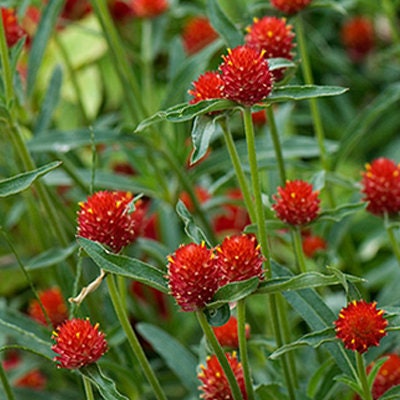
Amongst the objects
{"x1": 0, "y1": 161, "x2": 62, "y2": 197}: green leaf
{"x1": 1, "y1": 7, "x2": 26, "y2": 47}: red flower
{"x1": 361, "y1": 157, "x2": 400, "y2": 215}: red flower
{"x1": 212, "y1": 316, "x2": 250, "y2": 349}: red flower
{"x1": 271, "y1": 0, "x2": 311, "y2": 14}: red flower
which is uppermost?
{"x1": 1, "y1": 7, "x2": 26, "y2": 47}: red flower

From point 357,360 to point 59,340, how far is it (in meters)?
0.32

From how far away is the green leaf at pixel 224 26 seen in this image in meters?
1.22

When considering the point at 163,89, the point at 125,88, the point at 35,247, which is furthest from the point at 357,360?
the point at 163,89

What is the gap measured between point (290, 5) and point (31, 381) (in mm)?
776

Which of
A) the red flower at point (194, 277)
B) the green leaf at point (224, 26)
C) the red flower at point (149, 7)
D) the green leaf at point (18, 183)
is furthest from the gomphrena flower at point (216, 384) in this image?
the red flower at point (149, 7)

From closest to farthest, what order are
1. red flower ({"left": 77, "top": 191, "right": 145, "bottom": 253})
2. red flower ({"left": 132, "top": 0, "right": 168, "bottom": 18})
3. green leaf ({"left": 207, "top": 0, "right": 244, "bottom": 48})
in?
1. red flower ({"left": 77, "top": 191, "right": 145, "bottom": 253})
2. green leaf ({"left": 207, "top": 0, "right": 244, "bottom": 48})
3. red flower ({"left": 132, "top": 0, "right": 168, "bottom": 18})

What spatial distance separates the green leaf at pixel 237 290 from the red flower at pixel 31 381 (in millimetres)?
736

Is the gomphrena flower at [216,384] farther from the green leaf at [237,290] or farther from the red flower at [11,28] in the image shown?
the red flower at [11,28]

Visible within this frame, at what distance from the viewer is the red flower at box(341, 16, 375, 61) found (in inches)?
94.0

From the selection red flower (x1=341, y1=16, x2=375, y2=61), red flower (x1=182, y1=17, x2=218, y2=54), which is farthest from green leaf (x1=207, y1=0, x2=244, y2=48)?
red flower (x1=341, y1=16, x2=375, y2=61)

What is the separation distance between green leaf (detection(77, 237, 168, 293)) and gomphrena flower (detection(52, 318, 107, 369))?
8cm

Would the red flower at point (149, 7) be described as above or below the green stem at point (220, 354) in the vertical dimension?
above

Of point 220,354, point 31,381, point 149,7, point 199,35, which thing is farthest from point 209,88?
point 199,35

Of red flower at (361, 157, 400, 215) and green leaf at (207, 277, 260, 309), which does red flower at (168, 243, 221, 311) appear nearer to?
green leaf at (207, 277, 260, 309)
